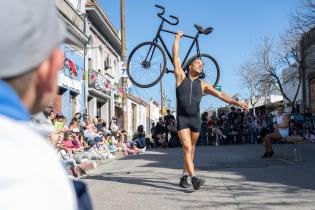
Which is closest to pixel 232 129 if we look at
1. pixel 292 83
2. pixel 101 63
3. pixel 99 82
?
pixel 99 82

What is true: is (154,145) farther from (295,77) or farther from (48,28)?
(48,28)

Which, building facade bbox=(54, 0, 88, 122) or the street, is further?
building facade bbox=(54, 0, 88, 122)

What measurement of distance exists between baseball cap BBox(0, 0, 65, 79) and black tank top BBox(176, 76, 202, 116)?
24.2 ft

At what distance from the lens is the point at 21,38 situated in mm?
967

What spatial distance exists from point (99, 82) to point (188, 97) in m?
20.8

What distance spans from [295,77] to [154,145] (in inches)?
753

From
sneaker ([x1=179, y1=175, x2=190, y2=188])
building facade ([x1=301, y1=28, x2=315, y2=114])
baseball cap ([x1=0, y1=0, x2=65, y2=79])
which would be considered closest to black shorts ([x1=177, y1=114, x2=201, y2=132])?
sneaker ([x1=179, y1=175, x2=190, y2=188])

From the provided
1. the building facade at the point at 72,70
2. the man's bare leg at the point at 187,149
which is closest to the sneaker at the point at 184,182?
the man's bare leg at the point at 187,149

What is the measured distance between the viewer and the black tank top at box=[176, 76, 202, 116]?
330 inches

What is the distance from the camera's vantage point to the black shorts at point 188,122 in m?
8.32

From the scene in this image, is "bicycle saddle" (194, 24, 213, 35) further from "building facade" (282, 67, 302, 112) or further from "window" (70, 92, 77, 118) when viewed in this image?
"building facade" (282, 67, 302, 112)

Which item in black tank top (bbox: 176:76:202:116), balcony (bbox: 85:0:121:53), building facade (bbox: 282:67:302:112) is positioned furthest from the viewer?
building facade (bbox: 282:67:302:112)

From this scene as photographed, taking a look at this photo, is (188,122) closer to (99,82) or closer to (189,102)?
(189,102)

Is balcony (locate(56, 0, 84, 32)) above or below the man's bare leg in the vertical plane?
above
